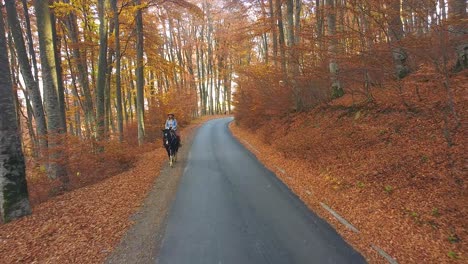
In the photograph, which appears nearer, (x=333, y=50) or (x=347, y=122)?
(x=347, y=122)

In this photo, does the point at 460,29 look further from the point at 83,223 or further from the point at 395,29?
the point at 83,223

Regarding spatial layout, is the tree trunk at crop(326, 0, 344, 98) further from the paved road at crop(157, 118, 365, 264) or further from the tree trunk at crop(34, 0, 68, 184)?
the tree trunk at crop(34, 0, 68, 184)

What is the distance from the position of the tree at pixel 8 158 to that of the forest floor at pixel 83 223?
0.37 metres

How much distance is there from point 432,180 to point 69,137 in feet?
32.6

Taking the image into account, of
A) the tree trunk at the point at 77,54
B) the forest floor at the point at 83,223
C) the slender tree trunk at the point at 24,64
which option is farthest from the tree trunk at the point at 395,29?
the tree trunk at the point at 77,54

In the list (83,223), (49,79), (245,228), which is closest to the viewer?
(245,228)

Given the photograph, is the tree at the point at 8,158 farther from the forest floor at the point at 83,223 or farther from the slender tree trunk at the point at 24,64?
the slender tree trunk at the point at 24,64

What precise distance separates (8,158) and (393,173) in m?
8.12

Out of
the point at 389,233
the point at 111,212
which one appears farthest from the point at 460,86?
the point at 111,212

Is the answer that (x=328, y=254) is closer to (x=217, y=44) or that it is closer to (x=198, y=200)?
(x=198, y=200)

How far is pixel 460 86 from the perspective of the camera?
7.56 m

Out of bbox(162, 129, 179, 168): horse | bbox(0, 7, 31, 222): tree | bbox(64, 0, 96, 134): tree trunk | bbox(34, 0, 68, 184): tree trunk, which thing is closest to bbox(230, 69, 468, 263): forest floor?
bbox(162, 129, 179, 168): horse

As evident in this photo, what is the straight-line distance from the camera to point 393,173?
21.9 ft

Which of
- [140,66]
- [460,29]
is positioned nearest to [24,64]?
[140,66]
